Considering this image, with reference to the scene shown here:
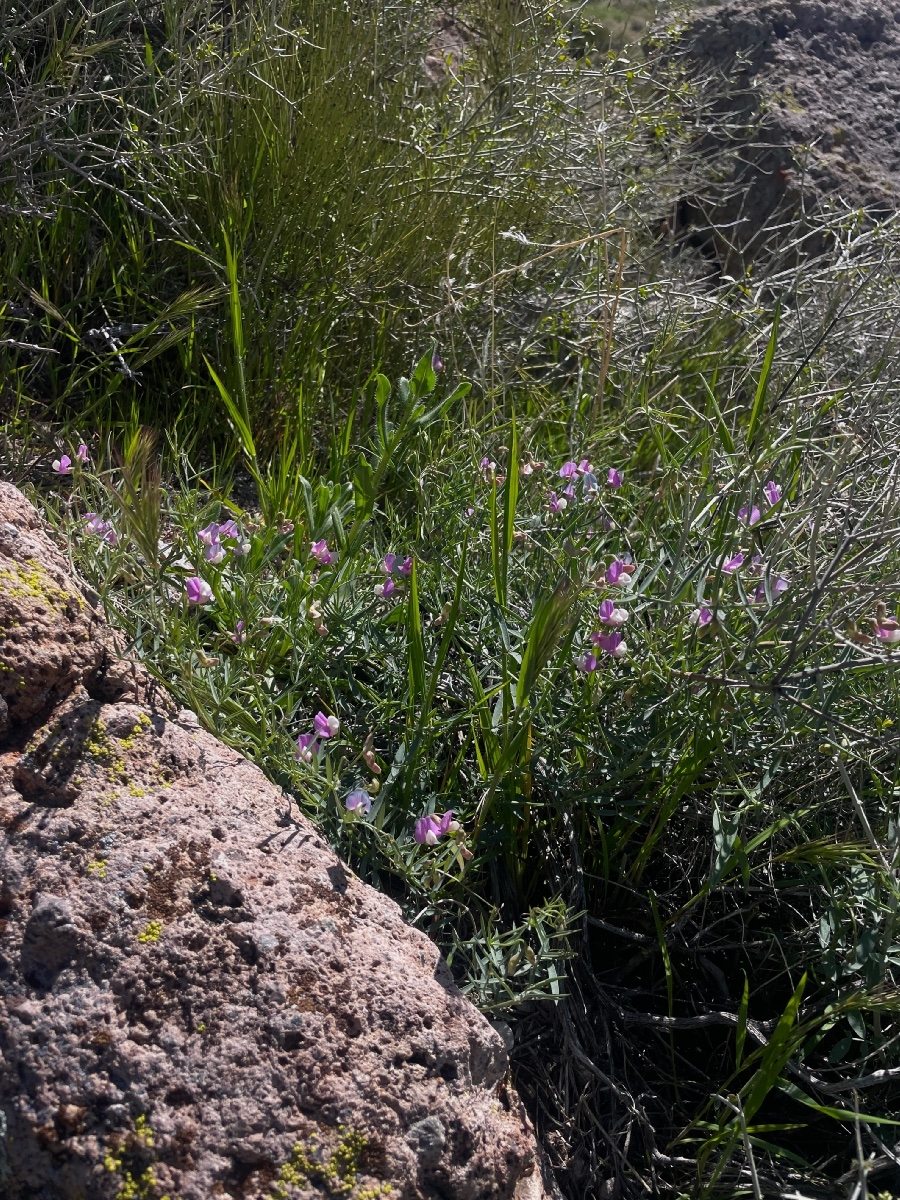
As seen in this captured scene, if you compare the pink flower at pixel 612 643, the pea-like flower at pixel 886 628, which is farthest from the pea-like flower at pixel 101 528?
the pea-like flower at pixel 886 628

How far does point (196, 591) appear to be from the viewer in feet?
5.45

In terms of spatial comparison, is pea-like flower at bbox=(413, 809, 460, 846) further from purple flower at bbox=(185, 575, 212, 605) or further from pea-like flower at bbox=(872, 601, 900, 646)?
pea-like flower at bbox=(872, 601, 900, 646)

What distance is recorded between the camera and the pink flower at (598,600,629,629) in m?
1.65

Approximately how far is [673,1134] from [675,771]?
1.88 ft

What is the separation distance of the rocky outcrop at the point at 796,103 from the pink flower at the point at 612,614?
2.90 meters

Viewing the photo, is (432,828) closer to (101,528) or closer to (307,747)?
(307,747)

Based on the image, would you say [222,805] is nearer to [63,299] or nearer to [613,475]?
[613,475]

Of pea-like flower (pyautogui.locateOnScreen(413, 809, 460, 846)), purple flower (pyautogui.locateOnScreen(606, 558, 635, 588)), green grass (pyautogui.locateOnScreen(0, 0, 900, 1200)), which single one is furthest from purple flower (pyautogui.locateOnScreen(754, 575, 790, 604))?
pea-like flower (pyautogui.locateOnScreen(413, 809, 460, 846))

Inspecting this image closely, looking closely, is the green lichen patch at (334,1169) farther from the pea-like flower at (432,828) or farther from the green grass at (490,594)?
the pea-like flower at (432,828)

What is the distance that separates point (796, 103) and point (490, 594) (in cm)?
349

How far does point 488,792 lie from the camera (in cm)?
155

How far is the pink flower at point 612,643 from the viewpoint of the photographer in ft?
5.47

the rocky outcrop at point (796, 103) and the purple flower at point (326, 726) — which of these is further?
the rocky outcrop at point (796, 103)

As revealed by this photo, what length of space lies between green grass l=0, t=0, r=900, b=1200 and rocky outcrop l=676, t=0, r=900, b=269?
5.01ft
